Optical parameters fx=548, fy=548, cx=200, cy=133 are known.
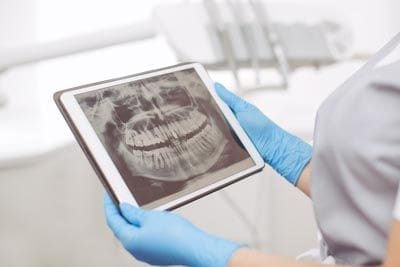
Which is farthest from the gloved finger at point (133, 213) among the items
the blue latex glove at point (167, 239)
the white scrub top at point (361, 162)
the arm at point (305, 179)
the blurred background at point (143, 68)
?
the blurred background at point (143, 68)

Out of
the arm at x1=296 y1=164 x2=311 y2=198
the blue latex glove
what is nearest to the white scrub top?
the blue latex glove

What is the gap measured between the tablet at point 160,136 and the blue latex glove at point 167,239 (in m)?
0.03

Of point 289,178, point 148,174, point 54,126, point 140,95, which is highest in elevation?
point 54,126

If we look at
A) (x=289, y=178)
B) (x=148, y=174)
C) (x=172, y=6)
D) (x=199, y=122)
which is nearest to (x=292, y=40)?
(x=172, y=6)

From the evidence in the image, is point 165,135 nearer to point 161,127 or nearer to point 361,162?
point 161,127

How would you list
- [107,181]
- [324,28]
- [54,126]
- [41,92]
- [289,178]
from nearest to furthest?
[107,181] → [289,178] → [54,126] → [41,92] → [324,28]

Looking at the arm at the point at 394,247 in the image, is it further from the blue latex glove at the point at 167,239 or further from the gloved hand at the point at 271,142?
the gloved hand at the point at 271,142

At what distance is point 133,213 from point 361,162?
12.3 inches

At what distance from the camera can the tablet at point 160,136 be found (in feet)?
2.53

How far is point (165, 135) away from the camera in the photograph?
0.85 m

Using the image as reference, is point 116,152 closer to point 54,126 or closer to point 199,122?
point 199,122

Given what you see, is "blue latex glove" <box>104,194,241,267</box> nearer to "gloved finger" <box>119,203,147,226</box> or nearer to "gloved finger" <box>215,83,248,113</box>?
"gloved finger" <box>119,203,147,226</box>

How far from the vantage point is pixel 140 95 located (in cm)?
86

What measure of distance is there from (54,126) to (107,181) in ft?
2.33
